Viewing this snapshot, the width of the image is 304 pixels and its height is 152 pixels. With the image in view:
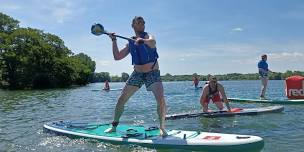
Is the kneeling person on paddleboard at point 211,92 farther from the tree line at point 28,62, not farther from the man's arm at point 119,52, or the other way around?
the tree line at point 28,62

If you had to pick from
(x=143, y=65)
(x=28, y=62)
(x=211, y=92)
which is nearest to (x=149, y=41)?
(x=143, y=65)

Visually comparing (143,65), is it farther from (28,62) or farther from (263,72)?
(28,62)

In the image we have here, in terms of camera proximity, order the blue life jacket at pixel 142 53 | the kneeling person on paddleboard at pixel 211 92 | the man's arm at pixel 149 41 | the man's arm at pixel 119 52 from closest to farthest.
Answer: the man's arm at pixel 149 41, the blue life jacket at pixel 142 53, the man's arm at pixel 119 52, the kneeling person on paddleboard at pixel 211 92

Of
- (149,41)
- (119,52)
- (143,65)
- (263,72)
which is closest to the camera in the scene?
(149,41)

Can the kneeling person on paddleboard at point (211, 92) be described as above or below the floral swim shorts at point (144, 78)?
below

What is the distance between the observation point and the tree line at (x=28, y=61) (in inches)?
2704

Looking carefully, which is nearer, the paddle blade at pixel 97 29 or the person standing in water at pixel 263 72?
the paddle blade at pixel 97 29

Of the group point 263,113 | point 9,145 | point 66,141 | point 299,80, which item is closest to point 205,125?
point 263,113

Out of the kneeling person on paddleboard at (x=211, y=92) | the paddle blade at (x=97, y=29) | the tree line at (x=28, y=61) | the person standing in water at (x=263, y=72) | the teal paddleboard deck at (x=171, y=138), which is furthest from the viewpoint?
the tree line at (x=28, y=61)

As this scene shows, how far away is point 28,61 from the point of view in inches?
2761

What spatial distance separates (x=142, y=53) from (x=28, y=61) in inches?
2534

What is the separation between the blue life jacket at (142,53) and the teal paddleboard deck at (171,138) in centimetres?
160

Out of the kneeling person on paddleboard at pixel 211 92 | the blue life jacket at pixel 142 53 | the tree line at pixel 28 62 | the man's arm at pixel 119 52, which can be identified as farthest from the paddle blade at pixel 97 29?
the tree line at pixel 28 62

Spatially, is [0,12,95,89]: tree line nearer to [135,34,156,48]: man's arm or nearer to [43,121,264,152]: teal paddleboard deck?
[43,121,264,152]: teal paddleboard deck
